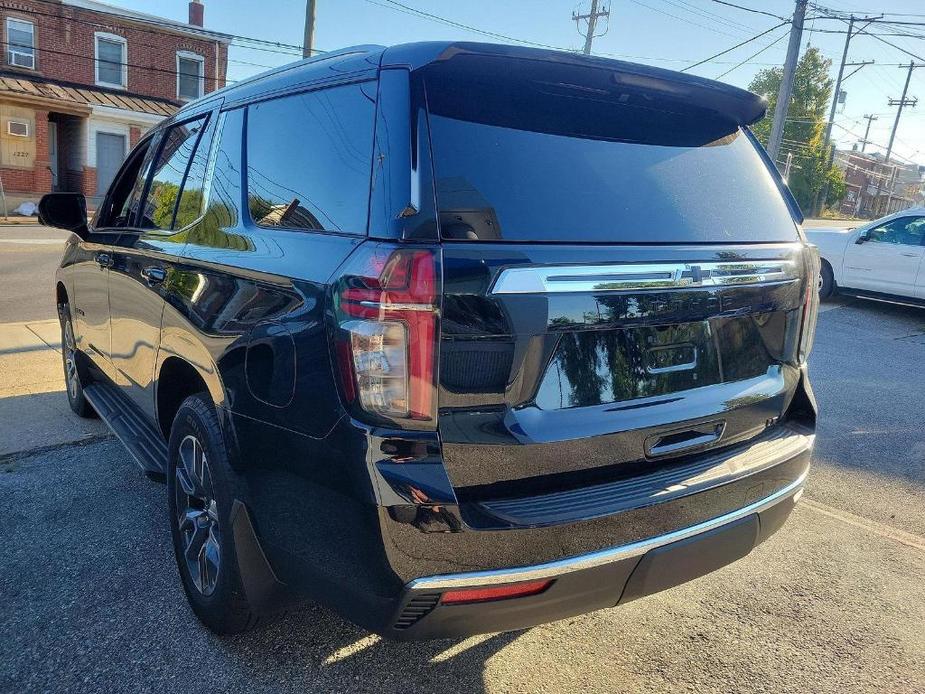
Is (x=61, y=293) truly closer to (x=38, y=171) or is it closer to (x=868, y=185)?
(x=38, y=171)

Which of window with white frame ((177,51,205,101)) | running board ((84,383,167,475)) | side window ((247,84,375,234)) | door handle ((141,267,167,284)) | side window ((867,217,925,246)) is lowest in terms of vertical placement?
running board ((84,383,167,475))

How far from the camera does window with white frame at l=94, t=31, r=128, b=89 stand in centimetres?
2628

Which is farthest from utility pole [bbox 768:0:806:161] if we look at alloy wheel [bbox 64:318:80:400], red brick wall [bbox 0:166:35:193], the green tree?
the green tree

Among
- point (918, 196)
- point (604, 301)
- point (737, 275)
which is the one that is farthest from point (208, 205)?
point (918, 196)

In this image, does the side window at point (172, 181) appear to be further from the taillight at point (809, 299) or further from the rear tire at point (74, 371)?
the taillight at point (809, 299)

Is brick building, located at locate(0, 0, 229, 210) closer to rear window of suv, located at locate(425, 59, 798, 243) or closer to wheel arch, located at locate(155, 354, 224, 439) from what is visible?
wheel arch, located at locate(155, 354, 224, 439)

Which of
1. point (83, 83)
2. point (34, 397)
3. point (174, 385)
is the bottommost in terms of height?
point (34, 397)

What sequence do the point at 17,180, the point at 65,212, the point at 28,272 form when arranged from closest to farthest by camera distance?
1. the point at 65,212
2. the point at 28,272
3. the point at 17,180

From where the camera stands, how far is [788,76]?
54.5ft

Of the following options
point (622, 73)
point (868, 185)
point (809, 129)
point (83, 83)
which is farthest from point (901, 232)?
point (868, 185)

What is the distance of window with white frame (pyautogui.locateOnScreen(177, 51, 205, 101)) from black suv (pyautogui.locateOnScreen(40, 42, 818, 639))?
29322mm

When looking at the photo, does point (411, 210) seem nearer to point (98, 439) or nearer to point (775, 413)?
point (775, 413)

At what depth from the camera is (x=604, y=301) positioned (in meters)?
1.95

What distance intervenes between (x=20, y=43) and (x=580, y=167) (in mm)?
29231
